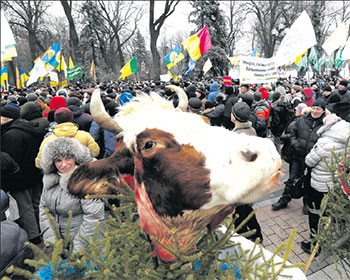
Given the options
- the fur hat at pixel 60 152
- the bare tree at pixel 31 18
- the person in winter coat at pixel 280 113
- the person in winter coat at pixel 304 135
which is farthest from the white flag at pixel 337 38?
the bare tree at pixel 31 18

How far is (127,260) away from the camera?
47.3 inches

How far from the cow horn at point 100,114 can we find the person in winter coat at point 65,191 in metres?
1.36

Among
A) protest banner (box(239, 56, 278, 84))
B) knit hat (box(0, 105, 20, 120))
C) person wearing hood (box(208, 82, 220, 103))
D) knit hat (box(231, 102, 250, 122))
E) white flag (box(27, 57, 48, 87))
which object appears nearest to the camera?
knit hat (box(231, 102, 250, 122))

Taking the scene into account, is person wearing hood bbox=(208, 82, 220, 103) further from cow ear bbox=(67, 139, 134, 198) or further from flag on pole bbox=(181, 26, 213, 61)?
cow ear bbox=(67, 139, 134, 198)

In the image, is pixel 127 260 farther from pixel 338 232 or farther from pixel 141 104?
pixel 338 232

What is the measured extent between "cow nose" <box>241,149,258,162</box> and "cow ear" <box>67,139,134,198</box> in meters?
0.49

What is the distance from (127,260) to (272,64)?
25.0 ft

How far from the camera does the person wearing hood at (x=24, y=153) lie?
3.78m

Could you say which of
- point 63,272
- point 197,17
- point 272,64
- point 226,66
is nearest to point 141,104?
point 63,272

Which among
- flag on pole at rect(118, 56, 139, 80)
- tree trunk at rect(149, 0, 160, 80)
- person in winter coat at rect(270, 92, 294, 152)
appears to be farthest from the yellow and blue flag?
tree trunk at rect(149, 0, 160, 80)

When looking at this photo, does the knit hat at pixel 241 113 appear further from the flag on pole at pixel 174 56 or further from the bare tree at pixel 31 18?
the bare tree at pixel 31 18

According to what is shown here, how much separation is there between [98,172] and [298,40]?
7634 mm

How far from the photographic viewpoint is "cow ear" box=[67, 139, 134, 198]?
103 centimetres

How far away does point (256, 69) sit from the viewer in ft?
23.8
